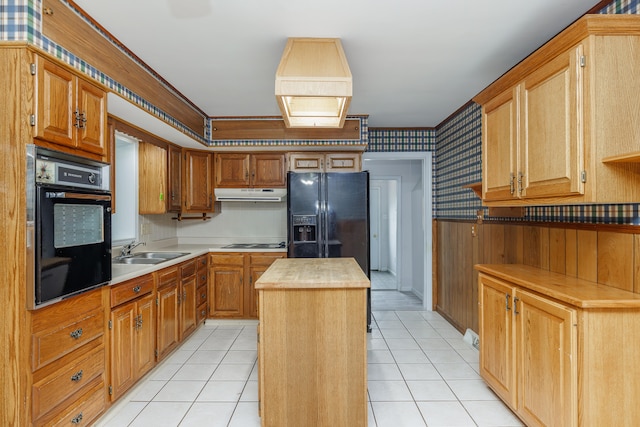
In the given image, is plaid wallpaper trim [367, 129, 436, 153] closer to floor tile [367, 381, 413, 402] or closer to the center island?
floor tile [367, 381, 413, 402]

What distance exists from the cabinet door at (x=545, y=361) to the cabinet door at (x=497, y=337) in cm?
8

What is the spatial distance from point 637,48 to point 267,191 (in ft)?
10.6

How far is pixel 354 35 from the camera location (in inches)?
81.7

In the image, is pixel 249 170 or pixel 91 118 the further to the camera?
pixel 249 170

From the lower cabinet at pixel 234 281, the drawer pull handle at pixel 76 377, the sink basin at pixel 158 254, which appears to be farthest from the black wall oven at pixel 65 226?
the lower cabinet at pixel 234 281

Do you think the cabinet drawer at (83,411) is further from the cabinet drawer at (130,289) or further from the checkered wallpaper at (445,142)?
the checkered wallpaper at (445,142)

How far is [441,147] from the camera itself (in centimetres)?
416

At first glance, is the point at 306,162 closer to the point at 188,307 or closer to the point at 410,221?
the point at 188,307

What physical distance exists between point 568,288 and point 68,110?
104 inches

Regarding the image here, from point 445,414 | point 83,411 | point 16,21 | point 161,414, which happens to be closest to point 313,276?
point 445,414

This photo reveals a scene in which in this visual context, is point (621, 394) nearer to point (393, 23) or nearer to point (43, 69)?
point (393, 23)

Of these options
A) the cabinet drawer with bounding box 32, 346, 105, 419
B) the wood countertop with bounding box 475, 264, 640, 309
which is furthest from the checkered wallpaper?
the cabinet drawer with bounding box 32, 346, 105, 419

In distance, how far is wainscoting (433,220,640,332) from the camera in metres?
1.67

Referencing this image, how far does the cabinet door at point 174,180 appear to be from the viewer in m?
3.55
